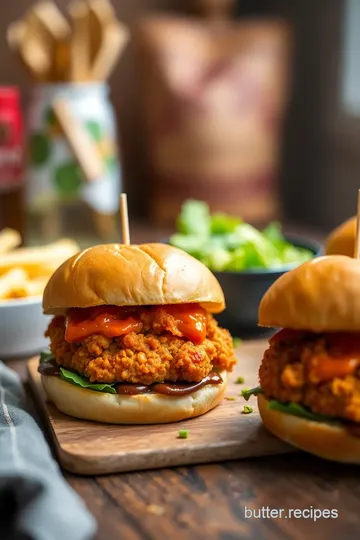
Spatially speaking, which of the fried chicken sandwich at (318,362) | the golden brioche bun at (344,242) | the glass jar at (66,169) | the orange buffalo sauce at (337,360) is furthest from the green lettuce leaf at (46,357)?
the glass jar at (66,169)

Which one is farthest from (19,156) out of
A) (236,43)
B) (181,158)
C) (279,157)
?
(279,157)

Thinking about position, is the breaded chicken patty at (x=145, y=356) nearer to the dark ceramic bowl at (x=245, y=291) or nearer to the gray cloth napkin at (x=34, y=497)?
the gray cloth napkin at (x=34, y=497)

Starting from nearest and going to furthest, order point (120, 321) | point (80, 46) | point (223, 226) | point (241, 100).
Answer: point (120, 321) < point (223, 226) < point (80, 46) < point (241, 100)

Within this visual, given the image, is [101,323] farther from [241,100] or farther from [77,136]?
[241,100]

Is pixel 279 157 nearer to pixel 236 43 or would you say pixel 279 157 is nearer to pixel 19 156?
pixel 236 43

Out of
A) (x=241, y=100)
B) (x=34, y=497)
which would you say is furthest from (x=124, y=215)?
(x=241, y=100)

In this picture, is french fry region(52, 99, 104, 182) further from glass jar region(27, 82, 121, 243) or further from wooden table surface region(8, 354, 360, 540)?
wooden table surface region(8, 354, 360, 540)
